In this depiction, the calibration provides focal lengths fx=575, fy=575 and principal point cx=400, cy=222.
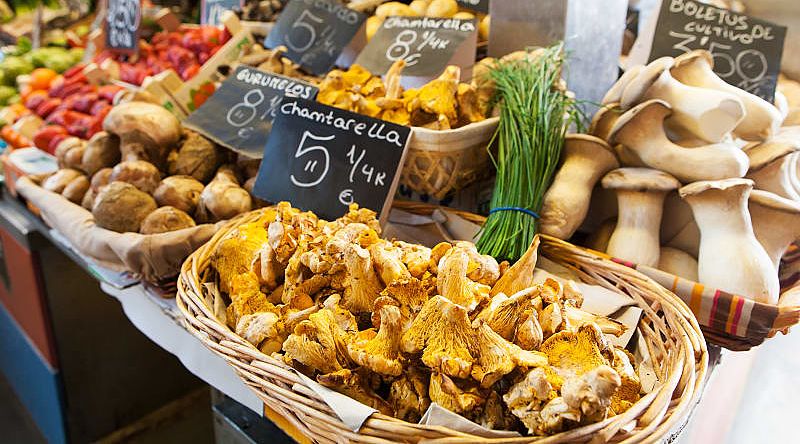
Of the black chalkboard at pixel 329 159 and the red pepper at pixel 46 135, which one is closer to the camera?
the black chalkboard at pixel 329 159

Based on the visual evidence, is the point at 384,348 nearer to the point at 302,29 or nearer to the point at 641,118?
the point at 641,118

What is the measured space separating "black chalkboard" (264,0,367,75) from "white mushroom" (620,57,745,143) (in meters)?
0.97

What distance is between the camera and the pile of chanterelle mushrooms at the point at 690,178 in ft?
3.58

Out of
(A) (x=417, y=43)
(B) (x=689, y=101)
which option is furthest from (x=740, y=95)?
(A) (x=417, y=43)

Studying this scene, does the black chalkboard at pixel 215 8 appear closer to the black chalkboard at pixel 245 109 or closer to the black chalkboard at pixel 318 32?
the black chalkboard at pixel 318 32

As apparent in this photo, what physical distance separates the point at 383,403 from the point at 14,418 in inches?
99.3

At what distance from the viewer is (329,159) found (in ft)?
4.27

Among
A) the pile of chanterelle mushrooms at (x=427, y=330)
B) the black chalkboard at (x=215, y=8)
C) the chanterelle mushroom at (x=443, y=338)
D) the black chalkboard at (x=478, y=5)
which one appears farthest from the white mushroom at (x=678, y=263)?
the black chalkboard at (x=215, y=8)

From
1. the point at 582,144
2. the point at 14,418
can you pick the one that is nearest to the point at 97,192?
the point at 582,144

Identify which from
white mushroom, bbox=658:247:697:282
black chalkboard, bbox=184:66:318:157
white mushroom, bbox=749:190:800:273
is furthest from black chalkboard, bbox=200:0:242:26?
white mushroom, bbox=749:190:800:273

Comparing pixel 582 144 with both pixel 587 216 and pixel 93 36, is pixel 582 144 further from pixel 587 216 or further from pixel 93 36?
pixel 93 36

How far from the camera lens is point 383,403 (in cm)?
79

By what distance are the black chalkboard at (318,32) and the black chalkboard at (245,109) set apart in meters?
0.22

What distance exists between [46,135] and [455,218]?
166 cm
